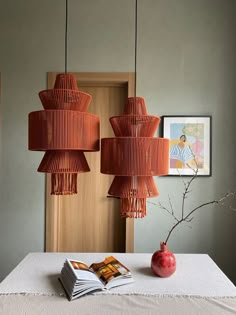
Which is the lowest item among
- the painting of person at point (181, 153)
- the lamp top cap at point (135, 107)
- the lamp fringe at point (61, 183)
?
the lamp fringe at point (61, 183)

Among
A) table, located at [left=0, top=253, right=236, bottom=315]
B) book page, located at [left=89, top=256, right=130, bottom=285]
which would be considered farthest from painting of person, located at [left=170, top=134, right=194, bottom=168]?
book page, located at [left=89, top=256, right=130, bottom=285]

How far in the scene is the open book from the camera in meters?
1.15

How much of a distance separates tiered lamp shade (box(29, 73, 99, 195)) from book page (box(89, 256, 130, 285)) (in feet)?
1.61

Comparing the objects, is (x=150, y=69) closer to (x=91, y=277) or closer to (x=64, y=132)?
(x=64, y=132)

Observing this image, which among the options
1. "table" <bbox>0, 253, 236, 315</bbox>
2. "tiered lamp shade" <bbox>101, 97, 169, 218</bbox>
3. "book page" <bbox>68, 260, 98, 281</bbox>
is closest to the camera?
"tiered lamp shade" <bbox>101, 97, 169, 218</bbox>

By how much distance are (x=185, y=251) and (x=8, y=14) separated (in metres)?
2.77

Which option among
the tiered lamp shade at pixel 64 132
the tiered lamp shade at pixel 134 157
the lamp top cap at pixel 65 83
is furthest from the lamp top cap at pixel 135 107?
the lamp top cap at pixel 65 83

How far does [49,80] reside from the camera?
7.68 feet

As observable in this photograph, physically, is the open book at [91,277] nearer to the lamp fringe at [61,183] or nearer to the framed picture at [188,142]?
the lamp fringe at [61,183]

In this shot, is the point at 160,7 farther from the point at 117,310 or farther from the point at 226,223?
the point at 117,310

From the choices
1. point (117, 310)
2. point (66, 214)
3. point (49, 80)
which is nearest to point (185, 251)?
point (66, 214)

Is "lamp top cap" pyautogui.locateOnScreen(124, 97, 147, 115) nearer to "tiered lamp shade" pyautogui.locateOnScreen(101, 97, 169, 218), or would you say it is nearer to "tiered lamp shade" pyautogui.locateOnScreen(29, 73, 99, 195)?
"tiered lamp shade" pyautogui.locateOnScreen(101, 97, 169, 218)

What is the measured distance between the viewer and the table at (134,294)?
1.06 meters

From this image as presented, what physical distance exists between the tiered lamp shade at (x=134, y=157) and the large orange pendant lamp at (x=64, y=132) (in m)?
0.09
